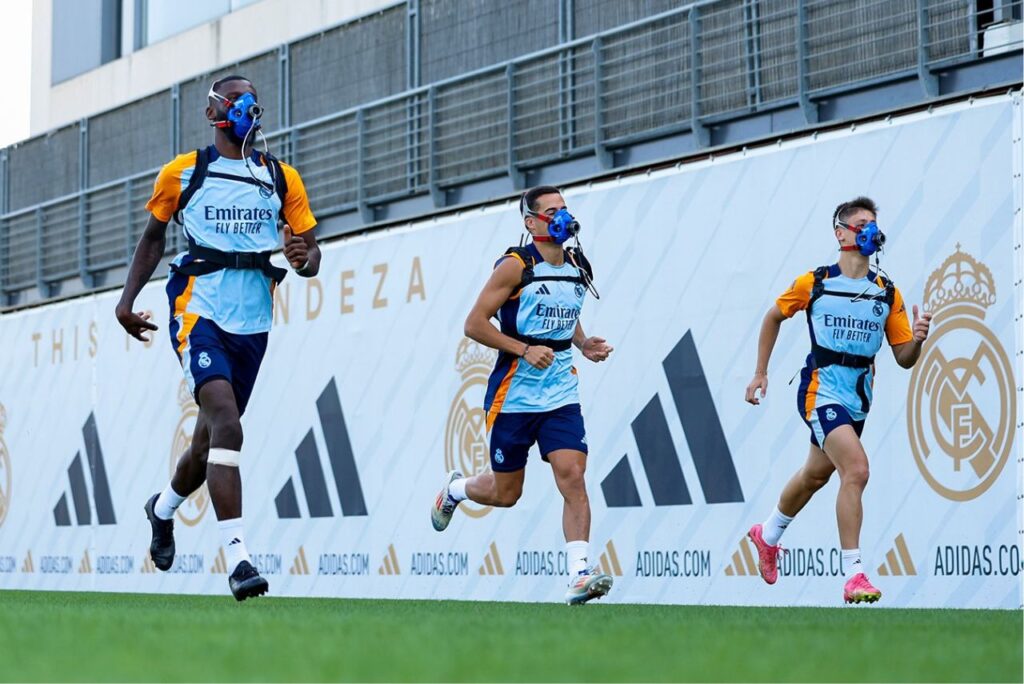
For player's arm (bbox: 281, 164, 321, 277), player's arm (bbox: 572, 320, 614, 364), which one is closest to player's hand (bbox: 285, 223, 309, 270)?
player's arm (bbox: 281, 164, 321, 277)

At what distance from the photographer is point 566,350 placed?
29.5 ft

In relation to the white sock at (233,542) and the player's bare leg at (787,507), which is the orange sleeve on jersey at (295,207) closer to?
the white sock at (233,542)

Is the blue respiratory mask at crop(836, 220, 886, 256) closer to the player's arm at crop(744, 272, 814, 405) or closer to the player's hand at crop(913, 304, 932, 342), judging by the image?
the player's arm at crop(744, 272, 814, 405)

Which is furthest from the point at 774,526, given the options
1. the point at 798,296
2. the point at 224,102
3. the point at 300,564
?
the point at 300,564

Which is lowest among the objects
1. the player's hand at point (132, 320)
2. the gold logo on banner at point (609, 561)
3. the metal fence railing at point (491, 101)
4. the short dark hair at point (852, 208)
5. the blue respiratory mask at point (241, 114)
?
the gold logo on banner at point (609, 561)

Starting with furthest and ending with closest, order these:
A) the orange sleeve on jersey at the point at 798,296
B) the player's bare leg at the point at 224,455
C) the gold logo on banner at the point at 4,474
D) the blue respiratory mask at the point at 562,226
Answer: the gold logo on banner at the point at 4,474, the orange sleeve on jersey at the point at 798,296, the blue respiratory mask at the point at 562,226, the player's bare leg at the point at 224,455

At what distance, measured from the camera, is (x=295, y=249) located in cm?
867

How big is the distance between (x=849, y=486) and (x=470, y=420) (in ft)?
14.7

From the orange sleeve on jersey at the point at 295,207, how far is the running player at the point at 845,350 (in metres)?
2.39

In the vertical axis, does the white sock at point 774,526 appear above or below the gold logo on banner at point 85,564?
above

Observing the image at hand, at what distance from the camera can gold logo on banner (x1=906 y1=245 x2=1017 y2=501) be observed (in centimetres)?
980

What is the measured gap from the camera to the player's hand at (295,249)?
28.5 feet

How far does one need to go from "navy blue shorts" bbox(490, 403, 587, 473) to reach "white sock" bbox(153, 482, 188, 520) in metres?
1.54

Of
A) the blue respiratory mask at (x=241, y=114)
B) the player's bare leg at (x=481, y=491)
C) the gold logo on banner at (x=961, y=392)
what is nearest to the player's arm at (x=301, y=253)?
the blue respiratory mask at (x=241, y=114)
